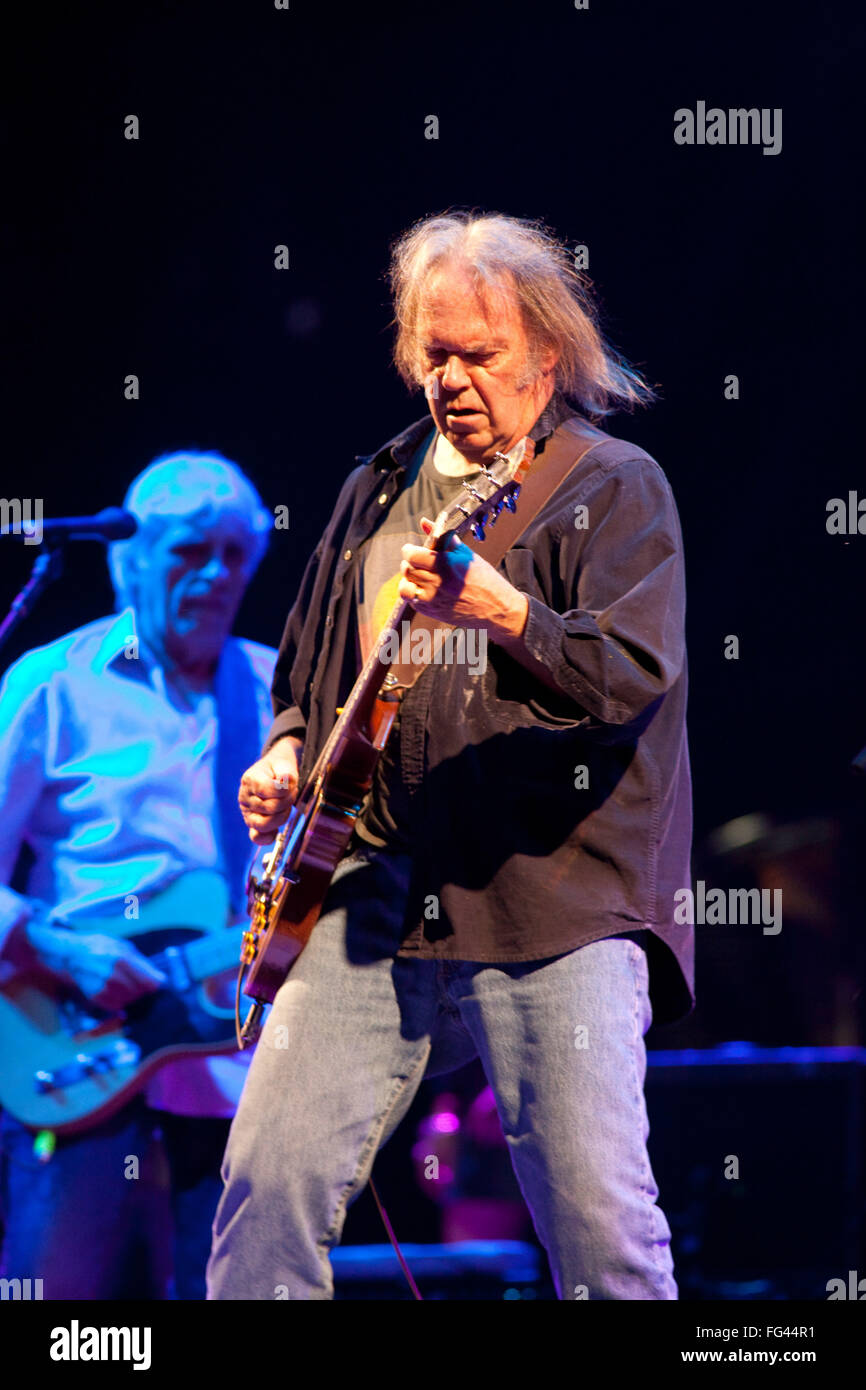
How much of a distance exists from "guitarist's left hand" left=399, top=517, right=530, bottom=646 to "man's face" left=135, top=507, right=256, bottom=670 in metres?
Result: 1.92

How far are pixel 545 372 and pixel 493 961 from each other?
110 cm

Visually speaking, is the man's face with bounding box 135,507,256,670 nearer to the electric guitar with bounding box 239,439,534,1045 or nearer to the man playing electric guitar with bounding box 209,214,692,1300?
the man playing electric guitar with bounding box 209,214,692,1300

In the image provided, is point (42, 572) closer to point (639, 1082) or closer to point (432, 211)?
point (432, 211)

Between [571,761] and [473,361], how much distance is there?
29.7 inches

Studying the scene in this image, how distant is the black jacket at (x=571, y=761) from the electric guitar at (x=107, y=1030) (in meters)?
1.55

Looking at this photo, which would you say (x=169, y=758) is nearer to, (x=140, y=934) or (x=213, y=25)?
(x=140, y=934)

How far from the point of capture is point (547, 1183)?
217cm

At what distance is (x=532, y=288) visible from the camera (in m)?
2.54

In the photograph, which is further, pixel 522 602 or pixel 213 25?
pixel 213 25

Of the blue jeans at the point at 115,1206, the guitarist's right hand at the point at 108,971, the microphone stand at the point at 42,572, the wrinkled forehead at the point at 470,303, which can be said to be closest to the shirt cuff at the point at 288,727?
the wrinkled forehead at the point at 470,303

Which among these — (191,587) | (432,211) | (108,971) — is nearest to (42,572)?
(191,587)

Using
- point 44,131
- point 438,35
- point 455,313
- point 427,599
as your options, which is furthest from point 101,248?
point 427,599

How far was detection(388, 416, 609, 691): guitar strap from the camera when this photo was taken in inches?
96.1

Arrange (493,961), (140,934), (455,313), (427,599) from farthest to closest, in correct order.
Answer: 1. (140,934)
2. (455,313)
3. (493,961)
4. (427,599)
